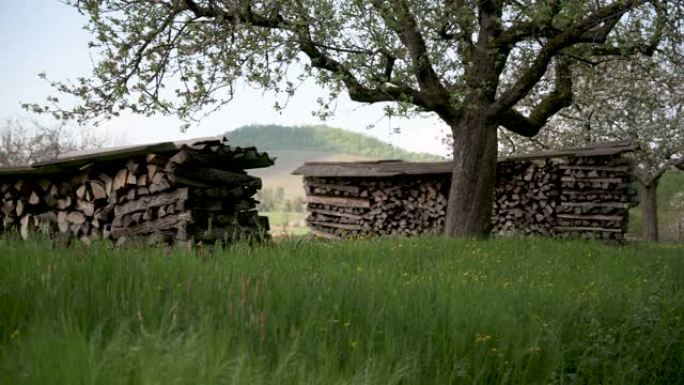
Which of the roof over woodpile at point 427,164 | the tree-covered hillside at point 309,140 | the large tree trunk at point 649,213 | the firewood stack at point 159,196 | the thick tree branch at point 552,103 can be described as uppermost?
the tree-covered hillside at point 309,140

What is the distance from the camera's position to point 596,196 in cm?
1591

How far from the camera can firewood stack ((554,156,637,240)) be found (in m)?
15.6

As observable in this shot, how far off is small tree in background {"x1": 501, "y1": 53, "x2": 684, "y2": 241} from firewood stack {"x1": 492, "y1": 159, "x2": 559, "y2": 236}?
4.76 metres

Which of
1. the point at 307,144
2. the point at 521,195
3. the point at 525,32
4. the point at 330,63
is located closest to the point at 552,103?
the point at 525,32

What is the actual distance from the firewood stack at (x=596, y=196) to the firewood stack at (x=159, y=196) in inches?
386

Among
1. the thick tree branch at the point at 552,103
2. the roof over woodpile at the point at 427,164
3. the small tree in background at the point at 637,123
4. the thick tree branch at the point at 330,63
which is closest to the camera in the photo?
the thick tree branch at the point at 330,63

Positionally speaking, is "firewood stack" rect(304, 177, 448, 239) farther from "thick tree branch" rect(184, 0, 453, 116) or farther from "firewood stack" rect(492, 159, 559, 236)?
"thick tree branch" rect(184, 0, 453, 116)

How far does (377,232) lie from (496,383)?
42.2 feet

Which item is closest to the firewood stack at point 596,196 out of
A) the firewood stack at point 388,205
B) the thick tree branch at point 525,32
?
the firewood stack at point 388,205

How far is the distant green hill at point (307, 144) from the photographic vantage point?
204ft

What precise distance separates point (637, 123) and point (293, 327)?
22.2 meters

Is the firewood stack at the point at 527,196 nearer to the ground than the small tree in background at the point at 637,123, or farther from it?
nearer to the ground

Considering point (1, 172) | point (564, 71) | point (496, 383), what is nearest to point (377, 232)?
point (564, 71)

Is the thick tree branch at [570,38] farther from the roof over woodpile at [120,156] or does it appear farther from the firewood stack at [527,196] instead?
the roof over woodpile at [120,156]
